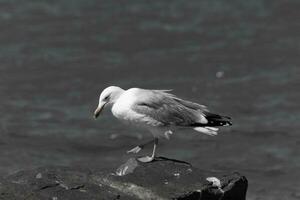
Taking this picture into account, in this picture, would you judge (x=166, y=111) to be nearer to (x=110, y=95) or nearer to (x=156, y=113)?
(x=156, y=113)

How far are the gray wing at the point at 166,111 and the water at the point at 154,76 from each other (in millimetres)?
3314

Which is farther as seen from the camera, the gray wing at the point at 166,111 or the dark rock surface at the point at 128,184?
the gray wing at the point at 166,111

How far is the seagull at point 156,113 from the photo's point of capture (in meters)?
8.69

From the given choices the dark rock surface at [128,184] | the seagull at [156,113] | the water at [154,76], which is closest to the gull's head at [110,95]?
the seagull at [156,113]

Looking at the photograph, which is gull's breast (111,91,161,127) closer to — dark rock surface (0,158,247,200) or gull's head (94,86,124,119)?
gull's head (94,86,124,119)

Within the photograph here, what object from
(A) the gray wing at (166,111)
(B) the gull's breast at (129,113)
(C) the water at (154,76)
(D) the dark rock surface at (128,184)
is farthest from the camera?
(C) the water at (154,76)

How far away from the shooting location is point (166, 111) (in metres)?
8.84

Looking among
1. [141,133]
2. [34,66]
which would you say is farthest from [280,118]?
[34,66]

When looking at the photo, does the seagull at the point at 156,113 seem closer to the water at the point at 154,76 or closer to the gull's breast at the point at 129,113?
the gull's breast at the point at 129,113

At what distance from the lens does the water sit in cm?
1393

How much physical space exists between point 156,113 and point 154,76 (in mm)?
8531

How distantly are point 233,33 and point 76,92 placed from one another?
15.9 ft

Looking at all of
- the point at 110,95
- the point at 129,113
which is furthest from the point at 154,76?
the point at 129,113

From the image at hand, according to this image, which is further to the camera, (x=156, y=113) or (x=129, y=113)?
(x=156, y=113)
